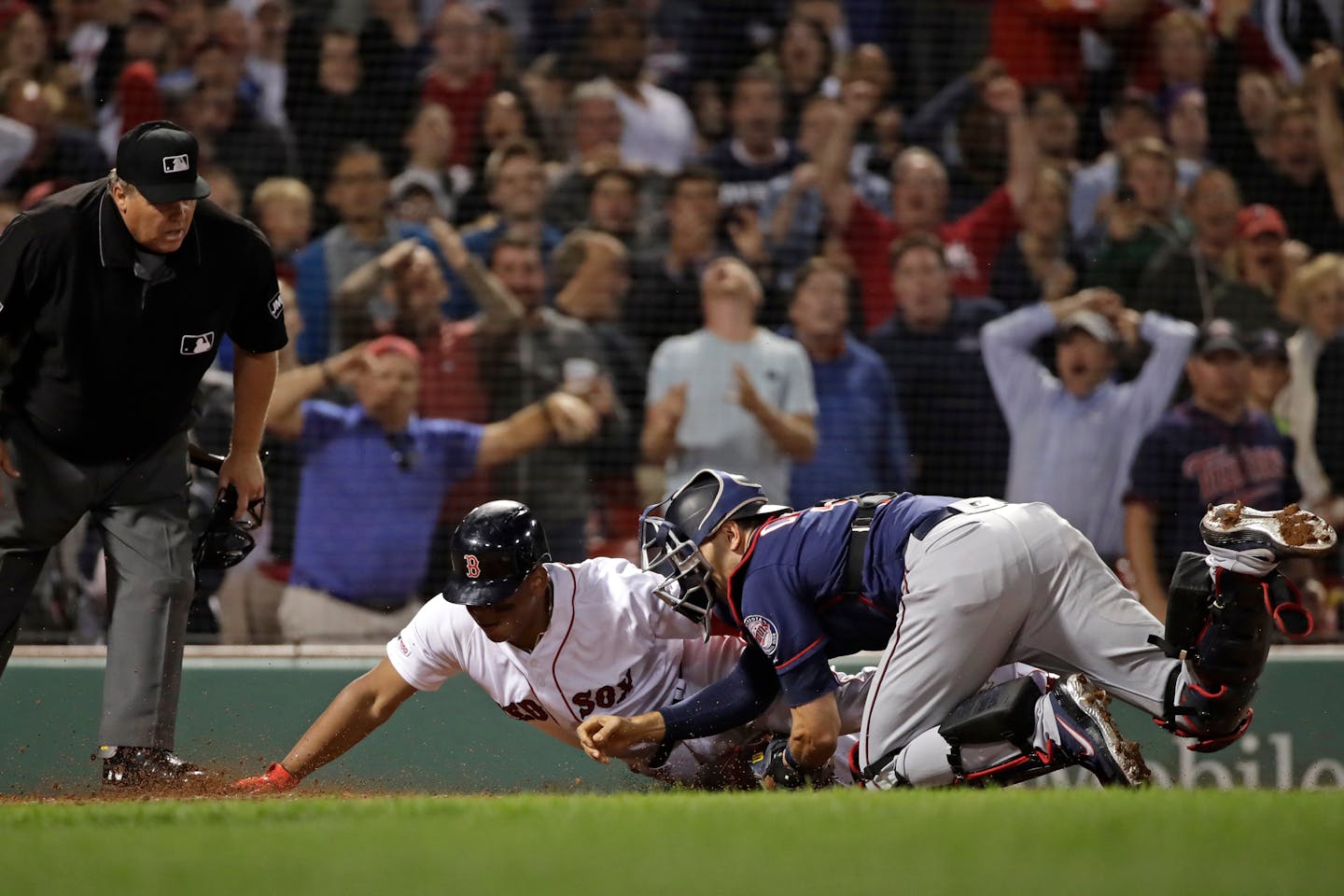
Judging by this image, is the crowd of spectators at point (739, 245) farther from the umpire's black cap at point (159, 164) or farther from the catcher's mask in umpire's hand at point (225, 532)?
the umpire's black cap at point (159, 164)

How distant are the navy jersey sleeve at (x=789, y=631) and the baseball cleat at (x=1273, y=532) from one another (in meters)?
1.26

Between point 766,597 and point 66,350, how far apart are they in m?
2.47

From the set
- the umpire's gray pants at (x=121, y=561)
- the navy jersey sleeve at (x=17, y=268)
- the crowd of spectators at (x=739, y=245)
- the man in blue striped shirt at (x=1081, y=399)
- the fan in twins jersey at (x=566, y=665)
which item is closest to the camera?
the navy jersey sleeve at (x=17, y=268)

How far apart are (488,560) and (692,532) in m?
0.68

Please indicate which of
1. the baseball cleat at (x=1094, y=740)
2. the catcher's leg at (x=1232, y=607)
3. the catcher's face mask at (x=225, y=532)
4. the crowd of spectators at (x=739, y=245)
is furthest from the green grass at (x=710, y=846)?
the crowd of spectators at (x=739, y=245)

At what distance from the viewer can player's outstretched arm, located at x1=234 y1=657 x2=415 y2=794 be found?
19.2 ft

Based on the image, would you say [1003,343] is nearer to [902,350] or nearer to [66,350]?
[902,350]

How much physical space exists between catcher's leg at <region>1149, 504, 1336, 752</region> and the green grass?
0.57 meters

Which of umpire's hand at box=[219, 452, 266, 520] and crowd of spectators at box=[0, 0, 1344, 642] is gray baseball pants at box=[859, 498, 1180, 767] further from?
crowd of spectators at box=[0, 0, 1344, 642]

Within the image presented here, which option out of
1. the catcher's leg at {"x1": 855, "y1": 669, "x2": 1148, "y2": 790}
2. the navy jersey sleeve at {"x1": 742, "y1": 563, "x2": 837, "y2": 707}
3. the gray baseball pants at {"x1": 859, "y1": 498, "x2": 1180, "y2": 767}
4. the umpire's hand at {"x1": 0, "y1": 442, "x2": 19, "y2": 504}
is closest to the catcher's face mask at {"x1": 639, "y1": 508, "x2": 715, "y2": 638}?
the navy jersey sleeve at {"x1": 742, "y1": 563, "x2": 837, "y2": 707}

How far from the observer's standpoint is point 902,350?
32.4 feet

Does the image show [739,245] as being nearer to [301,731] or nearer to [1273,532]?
[301,731]

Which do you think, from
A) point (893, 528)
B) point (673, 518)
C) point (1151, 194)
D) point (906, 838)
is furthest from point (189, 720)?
point (1151, 194)

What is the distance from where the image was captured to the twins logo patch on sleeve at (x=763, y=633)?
5.33m
